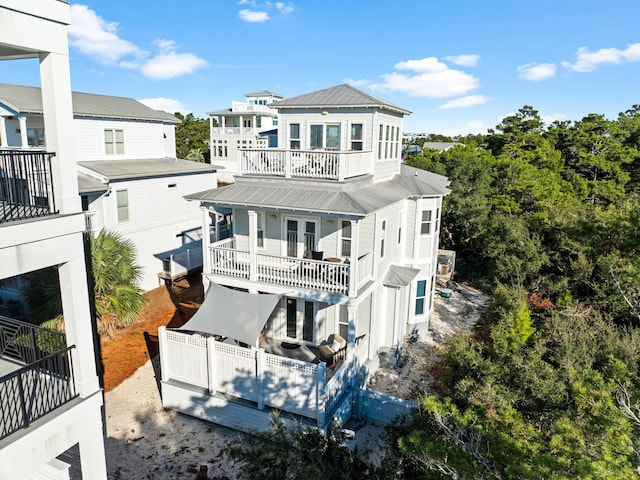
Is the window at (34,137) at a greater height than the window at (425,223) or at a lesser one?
greater

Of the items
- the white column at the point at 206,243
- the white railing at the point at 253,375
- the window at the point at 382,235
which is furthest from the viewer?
the window at the point at 382,235

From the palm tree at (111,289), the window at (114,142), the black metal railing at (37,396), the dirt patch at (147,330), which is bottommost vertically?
the dirt patch at (147,330)

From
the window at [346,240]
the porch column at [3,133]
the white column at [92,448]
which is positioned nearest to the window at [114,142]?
the porch column at [3,133]

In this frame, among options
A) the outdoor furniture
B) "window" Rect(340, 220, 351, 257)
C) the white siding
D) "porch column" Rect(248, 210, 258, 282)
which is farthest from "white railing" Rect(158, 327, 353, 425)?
the white siding

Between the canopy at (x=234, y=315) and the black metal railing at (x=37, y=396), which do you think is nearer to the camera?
the black metal railing at (x=37, y=396)

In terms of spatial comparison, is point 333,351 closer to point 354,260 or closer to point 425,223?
point 354,260

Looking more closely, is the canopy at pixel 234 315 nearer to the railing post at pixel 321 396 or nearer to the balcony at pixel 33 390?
the railing post at pixel 321 396

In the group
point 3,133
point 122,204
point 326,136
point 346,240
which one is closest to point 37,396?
point 346,240
